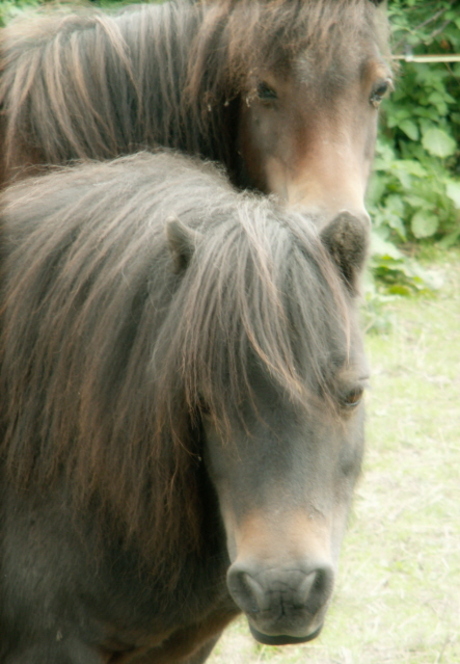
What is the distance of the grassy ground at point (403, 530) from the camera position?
349 centimetres

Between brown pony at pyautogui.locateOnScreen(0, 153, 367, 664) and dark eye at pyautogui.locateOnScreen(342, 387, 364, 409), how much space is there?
0.01 metres

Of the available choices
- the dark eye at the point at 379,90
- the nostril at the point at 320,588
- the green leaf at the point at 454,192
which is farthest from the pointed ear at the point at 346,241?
the green leaf at the point at 454,192

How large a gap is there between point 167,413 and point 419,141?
6.43 metres

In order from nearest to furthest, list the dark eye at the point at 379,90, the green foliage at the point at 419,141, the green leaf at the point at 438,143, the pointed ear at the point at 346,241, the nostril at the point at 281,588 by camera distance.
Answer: the nostril at the point at 281,588
the pointed ear at the point at 346,241
the dark eye at the point at 379,90
the green foliage at the point at 419,141
the green leaf at the point at 438,143

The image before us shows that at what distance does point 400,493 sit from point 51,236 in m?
2.77

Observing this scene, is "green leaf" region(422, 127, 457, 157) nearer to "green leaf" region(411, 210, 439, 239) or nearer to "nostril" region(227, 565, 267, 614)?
"green leaf" region(411, 210, 439, 239)

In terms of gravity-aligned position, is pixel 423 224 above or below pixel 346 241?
below

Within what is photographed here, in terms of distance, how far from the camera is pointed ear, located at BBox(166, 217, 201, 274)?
2119 mm

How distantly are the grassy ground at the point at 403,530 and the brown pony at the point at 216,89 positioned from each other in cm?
149

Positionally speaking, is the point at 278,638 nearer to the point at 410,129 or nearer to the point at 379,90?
the point at 379,90

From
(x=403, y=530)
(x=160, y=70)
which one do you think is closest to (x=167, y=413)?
(x=160, y=70)

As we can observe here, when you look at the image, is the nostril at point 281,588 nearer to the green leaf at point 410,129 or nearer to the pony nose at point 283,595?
the pony nose at point 283,595

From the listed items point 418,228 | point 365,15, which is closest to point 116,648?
point 365,15

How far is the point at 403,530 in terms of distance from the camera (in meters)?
4.25
